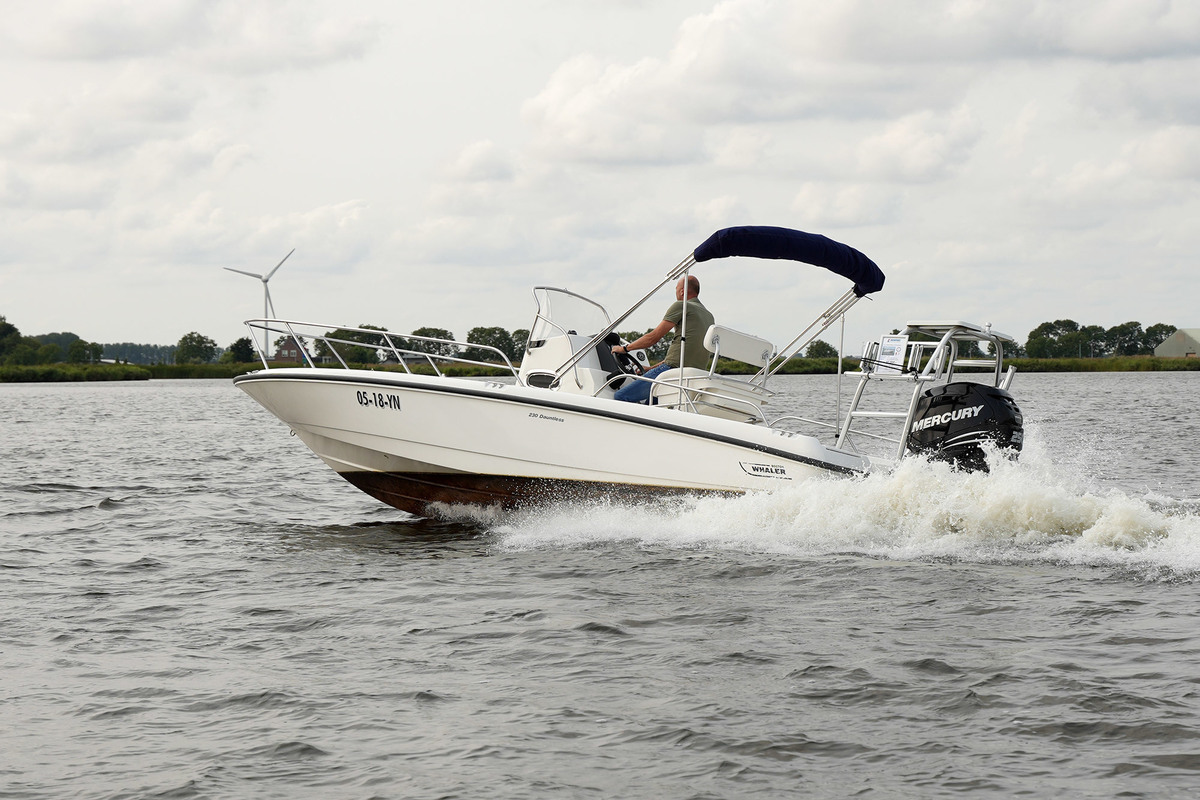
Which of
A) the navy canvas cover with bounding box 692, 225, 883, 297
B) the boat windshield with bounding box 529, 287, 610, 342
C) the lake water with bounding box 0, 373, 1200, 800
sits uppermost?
the navy canvas cover with bounding box 692, 225, 883, 297

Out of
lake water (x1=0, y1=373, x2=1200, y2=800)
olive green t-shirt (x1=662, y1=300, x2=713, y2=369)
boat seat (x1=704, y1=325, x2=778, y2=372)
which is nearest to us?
lake water (x1=0, y1=373, x2=1200, y2=800)

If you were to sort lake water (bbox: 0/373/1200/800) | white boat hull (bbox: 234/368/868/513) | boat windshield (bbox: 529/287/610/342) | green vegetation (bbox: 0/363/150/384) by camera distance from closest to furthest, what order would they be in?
lake water (bbox: 0/373/1200/800) → white boat hull (bbox: 234/368/868/513) → boat windshield (bbox: 529/287/610/342) → green vegetation (bbox: 0/363/150/384)

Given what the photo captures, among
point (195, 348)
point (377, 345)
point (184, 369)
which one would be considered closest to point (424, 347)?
point (377, 345)

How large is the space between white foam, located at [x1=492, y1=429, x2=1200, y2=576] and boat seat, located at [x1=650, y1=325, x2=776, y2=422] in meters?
0.88

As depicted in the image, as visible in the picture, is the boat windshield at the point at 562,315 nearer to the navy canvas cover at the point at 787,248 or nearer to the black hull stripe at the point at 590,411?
the black hull stripe at the point at 590,411

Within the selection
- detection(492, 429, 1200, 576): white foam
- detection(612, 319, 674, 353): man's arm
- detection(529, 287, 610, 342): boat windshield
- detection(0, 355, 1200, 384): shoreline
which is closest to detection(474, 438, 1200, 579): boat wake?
detection(492, 429, 1200, 576): white foam

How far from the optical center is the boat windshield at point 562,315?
9.84 m

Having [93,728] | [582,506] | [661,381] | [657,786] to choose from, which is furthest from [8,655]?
[661,381]

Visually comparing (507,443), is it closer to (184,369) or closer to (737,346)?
(737,346)

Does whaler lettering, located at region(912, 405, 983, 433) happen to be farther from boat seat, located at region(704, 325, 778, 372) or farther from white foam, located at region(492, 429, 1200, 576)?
boat seat, located at region(704, 325, 778, 372)

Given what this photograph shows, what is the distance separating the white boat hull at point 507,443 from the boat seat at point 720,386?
1.35 feet

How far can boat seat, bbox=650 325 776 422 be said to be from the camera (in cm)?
877

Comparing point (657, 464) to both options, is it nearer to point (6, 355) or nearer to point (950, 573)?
point (950, 573)

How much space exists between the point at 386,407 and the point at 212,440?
16040 millimetres
